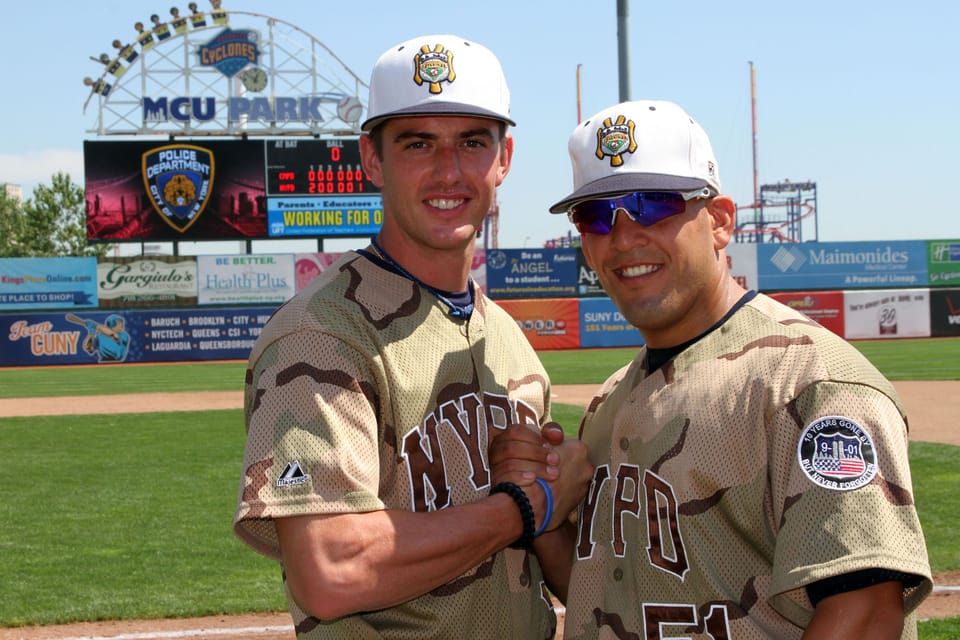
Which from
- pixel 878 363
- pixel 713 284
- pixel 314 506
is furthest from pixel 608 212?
pixel 878 363

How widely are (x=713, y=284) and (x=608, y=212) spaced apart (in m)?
0.31

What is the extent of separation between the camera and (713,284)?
2.55m

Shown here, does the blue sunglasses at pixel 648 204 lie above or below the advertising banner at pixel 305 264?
below

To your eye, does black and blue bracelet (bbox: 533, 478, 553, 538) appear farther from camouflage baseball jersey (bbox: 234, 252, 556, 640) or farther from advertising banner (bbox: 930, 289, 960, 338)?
advertising banner (bbox: 930, 289, 960, 338)

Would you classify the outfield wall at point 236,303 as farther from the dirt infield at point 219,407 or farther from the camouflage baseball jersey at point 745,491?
the camouflage baseball jersey at point 745,491

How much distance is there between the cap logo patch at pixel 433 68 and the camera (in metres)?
2.65

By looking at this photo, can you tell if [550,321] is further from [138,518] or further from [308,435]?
[308,435]

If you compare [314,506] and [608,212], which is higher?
[608,212]

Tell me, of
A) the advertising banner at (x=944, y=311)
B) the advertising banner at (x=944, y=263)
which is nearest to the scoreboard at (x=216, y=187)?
the advertising banner at (x=944, y=311)

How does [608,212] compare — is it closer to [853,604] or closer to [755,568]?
[755,568]

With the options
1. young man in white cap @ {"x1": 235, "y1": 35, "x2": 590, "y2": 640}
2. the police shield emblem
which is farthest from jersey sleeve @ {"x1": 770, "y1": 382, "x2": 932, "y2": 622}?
the police shield emblem

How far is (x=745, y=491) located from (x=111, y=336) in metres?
36.8

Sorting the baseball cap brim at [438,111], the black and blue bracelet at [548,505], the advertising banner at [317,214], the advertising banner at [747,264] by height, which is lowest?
the black and blue bracelet at [548,505]

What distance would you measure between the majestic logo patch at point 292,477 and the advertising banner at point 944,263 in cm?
4500
